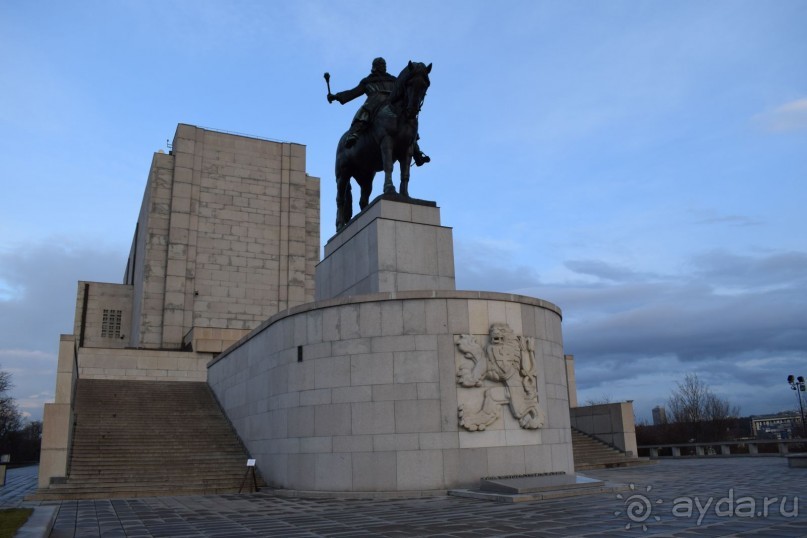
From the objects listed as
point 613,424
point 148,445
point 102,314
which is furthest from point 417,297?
point 102,314

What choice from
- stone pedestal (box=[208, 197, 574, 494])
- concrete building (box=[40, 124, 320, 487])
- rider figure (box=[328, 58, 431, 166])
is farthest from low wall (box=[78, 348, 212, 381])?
rider figure (box=[328, 58, 431, 166])

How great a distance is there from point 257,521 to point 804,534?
8229 mm

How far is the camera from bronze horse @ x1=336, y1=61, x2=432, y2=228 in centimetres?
1811

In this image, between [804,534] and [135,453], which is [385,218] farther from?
[804,534]

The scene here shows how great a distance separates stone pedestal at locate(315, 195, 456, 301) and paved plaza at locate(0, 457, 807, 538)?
6462 mm

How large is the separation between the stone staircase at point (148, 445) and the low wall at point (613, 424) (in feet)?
50.5

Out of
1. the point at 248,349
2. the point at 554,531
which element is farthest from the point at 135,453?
the point at 554,531

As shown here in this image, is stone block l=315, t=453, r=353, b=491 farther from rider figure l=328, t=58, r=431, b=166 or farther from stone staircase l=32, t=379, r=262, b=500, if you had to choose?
rider figure l=328, t=58, r=431, b=166

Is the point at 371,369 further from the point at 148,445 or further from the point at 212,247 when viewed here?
the point at 212,247

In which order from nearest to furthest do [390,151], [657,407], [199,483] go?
[199,483] → [390,151] → [657,407]

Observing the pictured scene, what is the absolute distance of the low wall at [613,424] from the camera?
26.4 m

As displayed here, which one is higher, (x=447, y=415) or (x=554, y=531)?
(x=447, y=415)

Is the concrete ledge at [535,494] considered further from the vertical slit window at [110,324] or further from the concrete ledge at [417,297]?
the vertical slit window at [110,324]

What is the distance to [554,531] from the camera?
8812 millimetres
